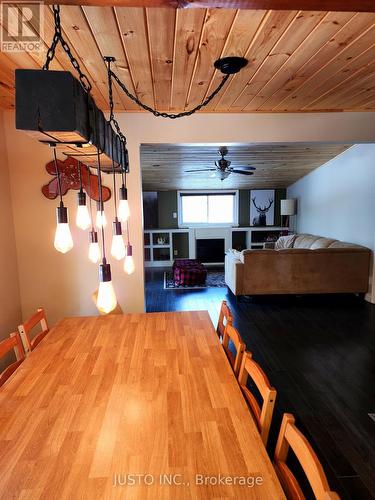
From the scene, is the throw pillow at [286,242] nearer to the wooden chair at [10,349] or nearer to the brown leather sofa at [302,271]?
the brown leather sofa at [302,271]

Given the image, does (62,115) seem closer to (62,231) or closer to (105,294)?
(62,231)

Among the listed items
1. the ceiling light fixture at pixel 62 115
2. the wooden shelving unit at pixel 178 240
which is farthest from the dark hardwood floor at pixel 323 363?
the wooden shelving unit at pixel 178 240

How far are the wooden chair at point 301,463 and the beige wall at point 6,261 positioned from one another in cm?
249

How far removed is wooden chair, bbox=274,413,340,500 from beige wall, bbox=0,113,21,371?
2.49 meters

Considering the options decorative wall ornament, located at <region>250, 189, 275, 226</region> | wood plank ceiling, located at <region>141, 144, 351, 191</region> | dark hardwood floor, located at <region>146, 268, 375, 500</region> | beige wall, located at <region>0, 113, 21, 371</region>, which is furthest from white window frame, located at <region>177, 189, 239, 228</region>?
beige wall, located at <region>0, 113, 21, 371</region>

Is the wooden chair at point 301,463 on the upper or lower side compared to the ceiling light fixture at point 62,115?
lower

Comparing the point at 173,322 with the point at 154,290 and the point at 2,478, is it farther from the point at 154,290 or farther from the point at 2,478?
the point at 154,290

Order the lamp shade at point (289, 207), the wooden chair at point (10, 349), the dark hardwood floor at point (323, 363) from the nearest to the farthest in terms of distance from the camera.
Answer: the wooden chair at point (10, 349) < the dark hardwood floor at point (323, 363) < the lamp shade at point (289, 207)

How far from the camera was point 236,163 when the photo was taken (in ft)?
18.5

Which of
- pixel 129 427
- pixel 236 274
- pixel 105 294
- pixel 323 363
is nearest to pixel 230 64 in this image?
pixel 105 294

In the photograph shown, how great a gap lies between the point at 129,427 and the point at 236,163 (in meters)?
5.29

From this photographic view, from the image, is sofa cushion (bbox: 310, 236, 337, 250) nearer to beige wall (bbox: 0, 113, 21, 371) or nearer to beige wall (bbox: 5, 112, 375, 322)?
beige wall (bbox: 5, 112, 375, 322)

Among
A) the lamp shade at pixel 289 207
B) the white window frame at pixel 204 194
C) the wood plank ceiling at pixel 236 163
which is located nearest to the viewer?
the wood plank ceiling at pixel 236 163

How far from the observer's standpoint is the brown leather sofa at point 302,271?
434 centimetres
